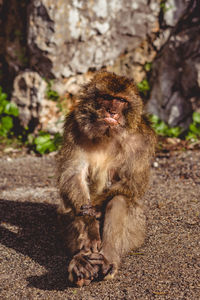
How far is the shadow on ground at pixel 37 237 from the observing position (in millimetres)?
2820

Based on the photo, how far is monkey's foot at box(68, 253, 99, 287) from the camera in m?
2.63

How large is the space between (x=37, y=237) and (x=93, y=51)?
14.6ft

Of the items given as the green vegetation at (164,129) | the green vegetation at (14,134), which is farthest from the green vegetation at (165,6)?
the green vegetation at (14,134)

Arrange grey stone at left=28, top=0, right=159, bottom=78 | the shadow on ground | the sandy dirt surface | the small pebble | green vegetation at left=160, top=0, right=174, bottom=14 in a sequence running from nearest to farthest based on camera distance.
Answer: the sandy dirt surface < the shadow on ground < the small pebble < grey stone at left=28, top=0, right=159, bottom=78 < green vegetation at left=160, top=0, right=174, bottom=14

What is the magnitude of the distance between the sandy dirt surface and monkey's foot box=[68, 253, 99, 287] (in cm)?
6

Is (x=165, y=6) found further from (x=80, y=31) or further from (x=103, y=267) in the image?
(x=103, y=267)

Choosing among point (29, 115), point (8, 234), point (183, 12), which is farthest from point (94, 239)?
point (183, 12)

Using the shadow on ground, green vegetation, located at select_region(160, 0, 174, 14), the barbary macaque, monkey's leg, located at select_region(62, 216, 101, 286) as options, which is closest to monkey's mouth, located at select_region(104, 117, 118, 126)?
the barbary macaque

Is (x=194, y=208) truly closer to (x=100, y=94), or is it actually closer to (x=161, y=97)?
(x=100, y=94)

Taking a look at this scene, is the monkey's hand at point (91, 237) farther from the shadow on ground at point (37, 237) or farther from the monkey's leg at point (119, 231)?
the shadow on ground at point (37, 237)

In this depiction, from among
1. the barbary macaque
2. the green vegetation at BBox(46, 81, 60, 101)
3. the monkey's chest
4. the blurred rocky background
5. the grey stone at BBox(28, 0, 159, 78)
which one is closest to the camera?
the barbary macaque

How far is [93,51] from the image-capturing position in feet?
23.8

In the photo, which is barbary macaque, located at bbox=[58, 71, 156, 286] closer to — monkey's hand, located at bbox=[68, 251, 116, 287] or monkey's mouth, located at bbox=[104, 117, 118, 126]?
monkey's mouth, located at bbox=[104, 117, 118, 126]

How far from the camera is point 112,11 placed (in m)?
7.23
